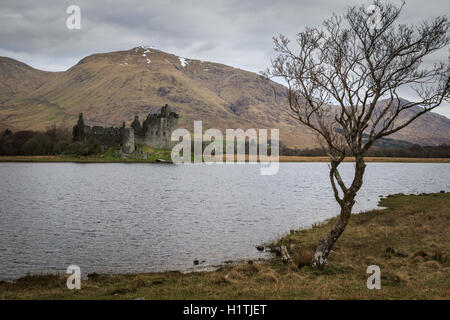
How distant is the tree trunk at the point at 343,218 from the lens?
13.2 meters

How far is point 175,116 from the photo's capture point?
128 metres

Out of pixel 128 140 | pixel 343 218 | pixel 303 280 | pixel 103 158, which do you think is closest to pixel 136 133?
pixel 128 140

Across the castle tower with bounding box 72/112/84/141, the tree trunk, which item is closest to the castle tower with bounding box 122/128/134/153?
the castle tower with bounding box 72/112/84/141

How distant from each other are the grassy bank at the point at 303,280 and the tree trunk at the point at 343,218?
1.57ft

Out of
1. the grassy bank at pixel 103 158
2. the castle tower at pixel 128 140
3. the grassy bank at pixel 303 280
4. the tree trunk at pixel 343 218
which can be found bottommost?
the grassy bank at pixel 303 280

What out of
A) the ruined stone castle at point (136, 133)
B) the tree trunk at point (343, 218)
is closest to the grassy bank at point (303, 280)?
the tree trunk at point (343, 218)

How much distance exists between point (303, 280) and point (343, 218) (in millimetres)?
2983

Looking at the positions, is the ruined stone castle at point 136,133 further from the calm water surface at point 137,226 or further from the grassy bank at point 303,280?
the grassy bank at point 303,280

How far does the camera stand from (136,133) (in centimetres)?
12062

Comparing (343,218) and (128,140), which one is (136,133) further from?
(343,218)

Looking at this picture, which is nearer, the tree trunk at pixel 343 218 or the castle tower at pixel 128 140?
the tree trunk at pixel 343 218
